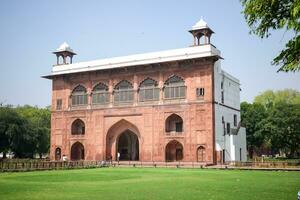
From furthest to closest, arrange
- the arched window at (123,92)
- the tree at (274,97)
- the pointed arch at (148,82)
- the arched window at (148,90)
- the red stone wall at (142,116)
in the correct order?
the tree at (274,97) < the arched window at (123,92) < the pointed arch at (148,82) < the arched window at (148,90) < the red stone wall at (142,116)

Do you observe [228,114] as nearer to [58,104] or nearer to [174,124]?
[174,124]

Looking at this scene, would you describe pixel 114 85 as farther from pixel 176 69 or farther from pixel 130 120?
pixel 176 69

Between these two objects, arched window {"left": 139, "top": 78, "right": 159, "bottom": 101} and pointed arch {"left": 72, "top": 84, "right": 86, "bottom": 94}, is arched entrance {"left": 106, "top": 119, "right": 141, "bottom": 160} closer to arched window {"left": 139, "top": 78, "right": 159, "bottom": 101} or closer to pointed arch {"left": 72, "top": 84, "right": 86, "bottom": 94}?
arched window {"left": 139, "top": 78, "right": 159, "bottom": 101}

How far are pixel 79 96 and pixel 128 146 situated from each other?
294 inches

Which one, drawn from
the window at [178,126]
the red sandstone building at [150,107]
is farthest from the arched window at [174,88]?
the window at [178,126]

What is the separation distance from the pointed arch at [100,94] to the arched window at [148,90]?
389 centimetres

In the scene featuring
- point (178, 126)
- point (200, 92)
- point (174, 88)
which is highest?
point (174, 88)

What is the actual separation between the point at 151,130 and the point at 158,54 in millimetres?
7260

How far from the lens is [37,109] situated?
62.0 metres

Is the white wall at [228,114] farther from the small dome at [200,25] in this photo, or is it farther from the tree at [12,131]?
the tree at [12,131]

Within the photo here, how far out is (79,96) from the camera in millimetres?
41594

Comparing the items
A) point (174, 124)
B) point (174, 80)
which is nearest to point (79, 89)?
point (174, 80)

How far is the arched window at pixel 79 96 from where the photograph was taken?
1626 inches

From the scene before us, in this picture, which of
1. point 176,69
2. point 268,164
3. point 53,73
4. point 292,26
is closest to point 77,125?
point 53,73
